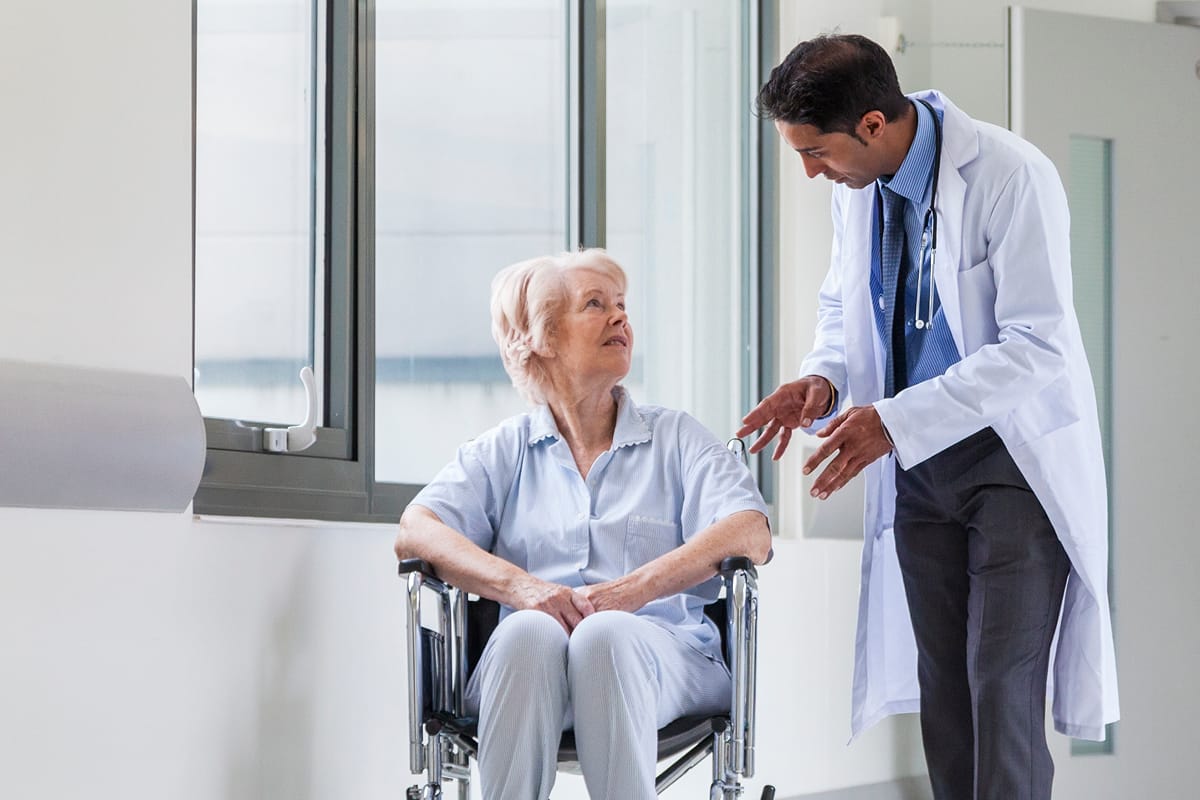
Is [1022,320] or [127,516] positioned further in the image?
[1022,320]

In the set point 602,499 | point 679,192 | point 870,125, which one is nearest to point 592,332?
point 602,499

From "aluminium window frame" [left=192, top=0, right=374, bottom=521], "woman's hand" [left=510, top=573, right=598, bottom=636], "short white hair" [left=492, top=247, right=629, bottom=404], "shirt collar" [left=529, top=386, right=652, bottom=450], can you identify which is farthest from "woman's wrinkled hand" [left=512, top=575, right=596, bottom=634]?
"aluminium window frame" [left=192, top=0, right=374, bottom=521]

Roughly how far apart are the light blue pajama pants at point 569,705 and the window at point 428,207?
556 millimetres

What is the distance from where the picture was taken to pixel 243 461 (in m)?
2.27

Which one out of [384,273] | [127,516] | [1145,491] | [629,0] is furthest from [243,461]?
[1145,491]

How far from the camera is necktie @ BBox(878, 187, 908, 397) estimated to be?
2.32 metres

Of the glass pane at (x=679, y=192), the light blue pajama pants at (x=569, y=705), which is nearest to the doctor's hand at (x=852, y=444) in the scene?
the light blue pajama pants at (x=569, y=705)

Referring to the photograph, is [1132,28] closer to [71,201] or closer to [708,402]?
[708,402]

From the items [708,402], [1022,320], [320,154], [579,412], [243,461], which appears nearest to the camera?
[1022,320]

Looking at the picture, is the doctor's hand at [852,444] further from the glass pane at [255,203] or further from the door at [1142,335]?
the door at [1142,335]

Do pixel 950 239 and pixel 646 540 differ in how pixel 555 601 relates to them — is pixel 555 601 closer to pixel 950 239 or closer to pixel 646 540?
pixel 646 540

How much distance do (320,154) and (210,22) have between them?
36cm

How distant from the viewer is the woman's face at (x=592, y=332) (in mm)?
2398

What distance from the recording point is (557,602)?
2.06 metres
